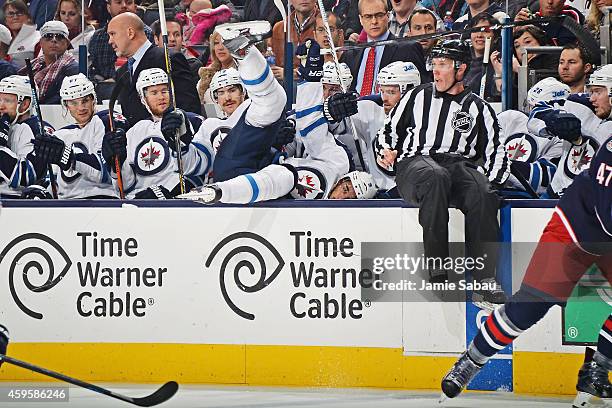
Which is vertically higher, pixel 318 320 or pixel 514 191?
pixel 514 191

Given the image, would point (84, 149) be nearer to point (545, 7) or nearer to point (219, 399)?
point (219, 399)

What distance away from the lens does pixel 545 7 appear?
5551 millimetres

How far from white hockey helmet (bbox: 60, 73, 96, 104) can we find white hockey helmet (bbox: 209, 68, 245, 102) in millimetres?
661

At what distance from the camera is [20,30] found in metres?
6.68

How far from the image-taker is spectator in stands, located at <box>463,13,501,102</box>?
5.50 metres

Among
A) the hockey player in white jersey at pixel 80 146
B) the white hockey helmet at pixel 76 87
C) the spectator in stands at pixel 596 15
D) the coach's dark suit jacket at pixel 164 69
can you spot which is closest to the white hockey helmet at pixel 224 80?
the coach's dark suit jacket at pixel 164 69

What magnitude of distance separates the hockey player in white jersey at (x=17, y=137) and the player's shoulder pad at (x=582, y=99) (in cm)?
267

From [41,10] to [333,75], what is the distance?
6.91ft

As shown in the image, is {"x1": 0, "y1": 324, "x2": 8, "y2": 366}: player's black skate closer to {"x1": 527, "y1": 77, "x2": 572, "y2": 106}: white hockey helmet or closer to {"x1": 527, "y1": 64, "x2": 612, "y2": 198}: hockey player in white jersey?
{"x1": 527, "y1": 64, "x2": 612, "y2": 198}: hockey player in white jersey

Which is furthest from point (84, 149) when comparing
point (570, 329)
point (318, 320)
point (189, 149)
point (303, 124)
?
point (570, 329)

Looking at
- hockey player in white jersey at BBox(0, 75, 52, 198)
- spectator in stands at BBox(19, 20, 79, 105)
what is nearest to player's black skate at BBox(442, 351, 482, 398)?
hockey player in white jersey at BBox(0, 75, 52, 198)

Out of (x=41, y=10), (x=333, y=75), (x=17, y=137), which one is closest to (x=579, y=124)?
(x=333, y=75)

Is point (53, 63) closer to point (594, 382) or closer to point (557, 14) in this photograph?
point (557, 14)

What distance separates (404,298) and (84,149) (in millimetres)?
2072
